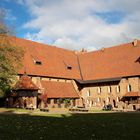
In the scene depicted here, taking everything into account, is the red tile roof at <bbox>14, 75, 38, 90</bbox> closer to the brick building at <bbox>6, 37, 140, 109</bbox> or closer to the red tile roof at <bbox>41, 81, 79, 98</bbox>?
the brick building at <bbox>6, 37, 140, 109</bbox>

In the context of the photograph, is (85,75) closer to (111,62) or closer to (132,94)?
(111,62)

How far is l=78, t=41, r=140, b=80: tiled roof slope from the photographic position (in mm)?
59844

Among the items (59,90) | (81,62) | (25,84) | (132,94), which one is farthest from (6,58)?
(81,62)

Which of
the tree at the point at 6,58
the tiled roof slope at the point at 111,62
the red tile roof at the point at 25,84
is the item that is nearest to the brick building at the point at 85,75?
the tiled roof slope at the point at 111,62

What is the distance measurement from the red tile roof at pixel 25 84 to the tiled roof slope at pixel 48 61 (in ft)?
7.27

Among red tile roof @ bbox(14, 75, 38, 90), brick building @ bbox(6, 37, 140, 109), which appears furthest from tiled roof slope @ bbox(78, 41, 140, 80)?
red tile roof @ bbox(14, 75, 38, 90)

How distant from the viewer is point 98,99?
209ft

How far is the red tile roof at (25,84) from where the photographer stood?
164 feet

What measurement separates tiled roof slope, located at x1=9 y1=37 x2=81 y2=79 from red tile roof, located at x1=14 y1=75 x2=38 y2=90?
7.27 ft

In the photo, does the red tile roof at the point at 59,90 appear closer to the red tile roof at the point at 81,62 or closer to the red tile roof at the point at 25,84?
the red tile roof at the point at 81,62

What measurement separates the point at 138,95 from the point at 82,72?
16312 mm

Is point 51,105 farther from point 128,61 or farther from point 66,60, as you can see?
point 128,61

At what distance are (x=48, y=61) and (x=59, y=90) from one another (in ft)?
23.6

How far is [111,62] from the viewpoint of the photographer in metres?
64.4
